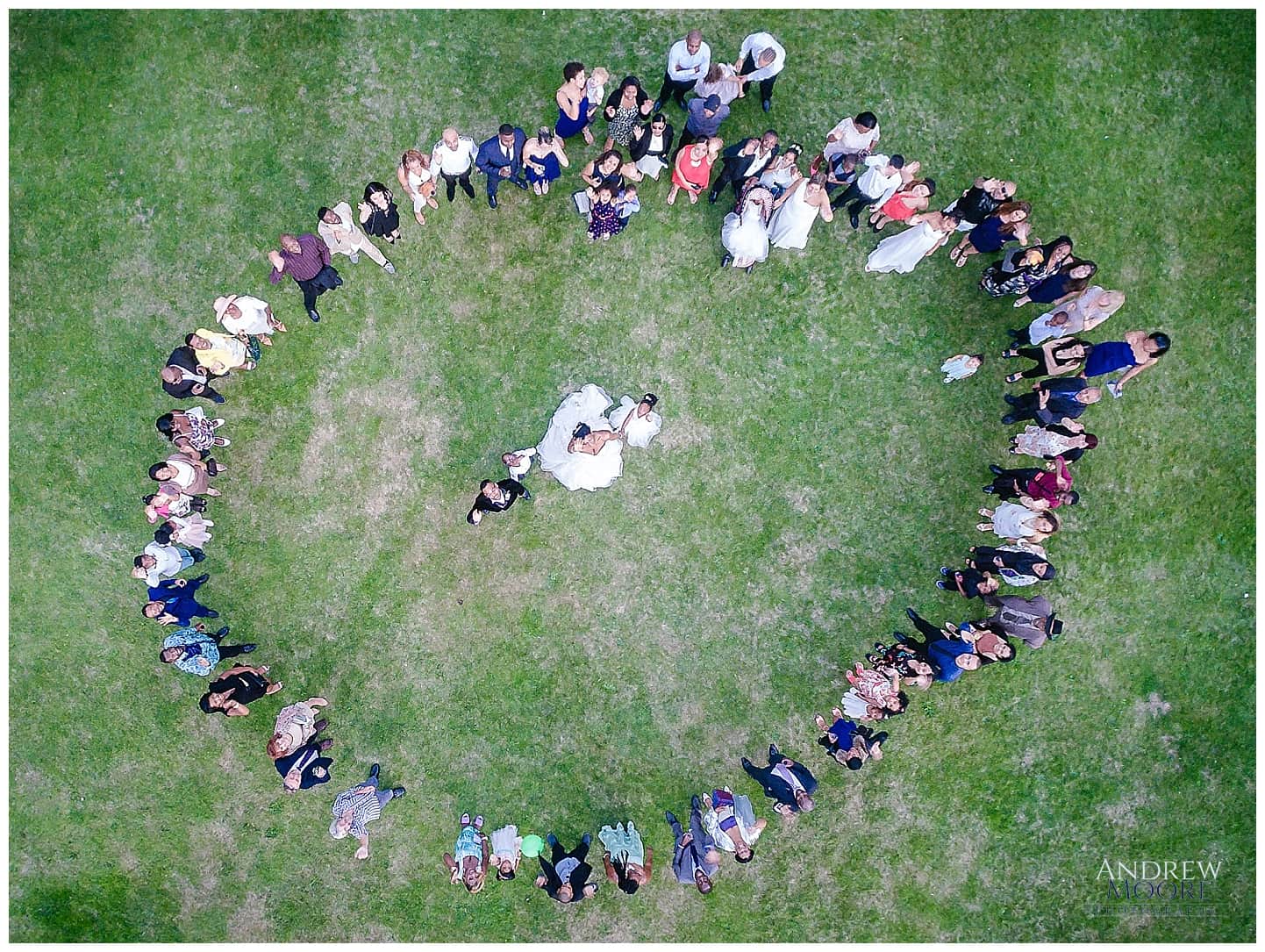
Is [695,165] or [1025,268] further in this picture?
[695,165]

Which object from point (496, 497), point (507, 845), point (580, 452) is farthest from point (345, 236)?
point (507, 845)

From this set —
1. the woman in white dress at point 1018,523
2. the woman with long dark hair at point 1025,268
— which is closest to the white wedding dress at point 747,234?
the woman with long dark hair at point 1025,268

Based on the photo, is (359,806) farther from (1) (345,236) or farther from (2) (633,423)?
(1) (345,236)

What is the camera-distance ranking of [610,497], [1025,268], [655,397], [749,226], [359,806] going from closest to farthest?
[1025,268] → [749,226] → [655,397] → [359,806] → [610,497]

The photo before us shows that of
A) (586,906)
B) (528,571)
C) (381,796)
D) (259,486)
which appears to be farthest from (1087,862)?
(259,486)

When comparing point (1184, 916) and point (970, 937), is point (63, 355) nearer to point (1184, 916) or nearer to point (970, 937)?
point (970, 937)

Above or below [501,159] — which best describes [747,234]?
below
